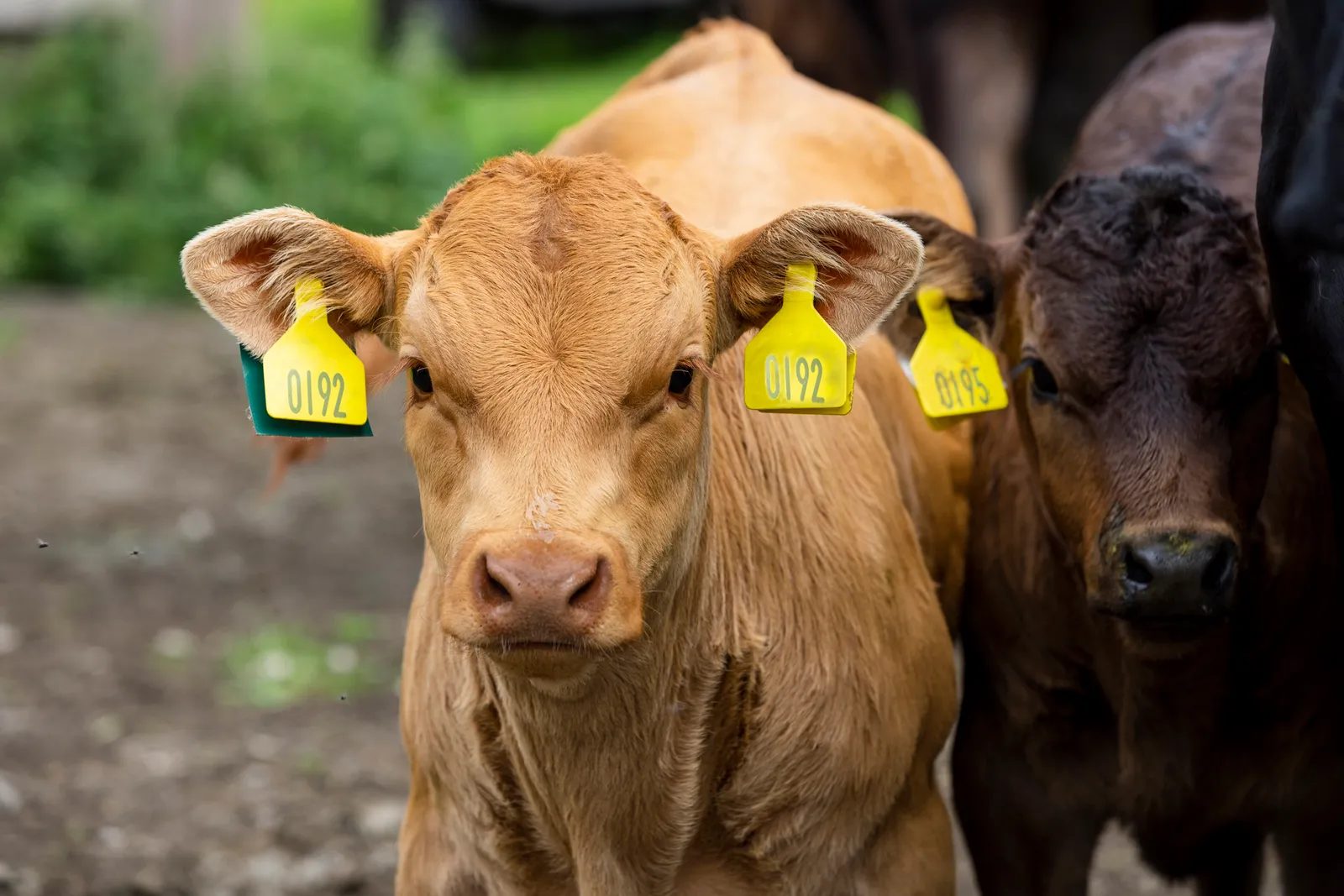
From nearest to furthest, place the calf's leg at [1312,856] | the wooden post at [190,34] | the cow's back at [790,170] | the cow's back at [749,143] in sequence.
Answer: the calf's leg at [1312,856], the cow's back at [790,170], the cow's back at [749,143], the wooden post at [190,34]

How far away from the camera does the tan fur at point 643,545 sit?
3438 mm

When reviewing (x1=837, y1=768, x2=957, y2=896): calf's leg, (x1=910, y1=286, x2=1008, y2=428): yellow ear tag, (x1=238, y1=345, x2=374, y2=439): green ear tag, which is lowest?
(x1=837, y1=768, x2=957, y2=896): calf's leg

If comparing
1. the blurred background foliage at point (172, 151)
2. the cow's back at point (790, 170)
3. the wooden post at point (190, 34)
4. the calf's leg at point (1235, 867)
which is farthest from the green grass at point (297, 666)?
the wooden post at point (190, 34)

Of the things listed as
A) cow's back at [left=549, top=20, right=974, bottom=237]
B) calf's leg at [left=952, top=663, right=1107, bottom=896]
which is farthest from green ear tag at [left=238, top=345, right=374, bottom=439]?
calf's leg at [left=952, top=663, right=1107, bottom=896]

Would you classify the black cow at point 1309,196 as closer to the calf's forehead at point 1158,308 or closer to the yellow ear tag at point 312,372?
the calf's forehead at point 1158,308

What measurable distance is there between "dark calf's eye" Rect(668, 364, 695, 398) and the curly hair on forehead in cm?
125

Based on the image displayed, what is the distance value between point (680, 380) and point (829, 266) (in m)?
0.41

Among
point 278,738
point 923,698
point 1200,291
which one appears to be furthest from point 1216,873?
point 278,738

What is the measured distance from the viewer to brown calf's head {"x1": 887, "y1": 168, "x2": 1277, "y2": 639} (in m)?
4.00

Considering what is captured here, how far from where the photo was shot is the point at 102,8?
511 inches

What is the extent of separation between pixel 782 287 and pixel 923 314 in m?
0.92

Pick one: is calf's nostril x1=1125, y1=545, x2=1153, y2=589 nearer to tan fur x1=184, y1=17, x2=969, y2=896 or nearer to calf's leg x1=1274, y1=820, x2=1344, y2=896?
tan fur x1=184, y1=17, x2=969, y2=896

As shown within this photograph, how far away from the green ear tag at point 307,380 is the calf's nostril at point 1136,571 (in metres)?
1.52

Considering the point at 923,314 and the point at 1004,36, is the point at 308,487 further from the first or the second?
the point at 923,314
